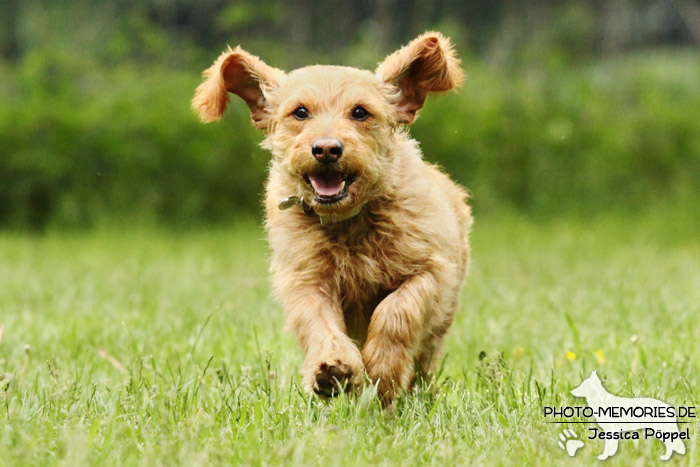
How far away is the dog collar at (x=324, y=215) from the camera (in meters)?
3.33

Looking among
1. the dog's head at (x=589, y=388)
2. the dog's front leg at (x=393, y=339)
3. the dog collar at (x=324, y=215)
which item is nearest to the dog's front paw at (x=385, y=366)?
the dog's front leg at (x=393, y=339)

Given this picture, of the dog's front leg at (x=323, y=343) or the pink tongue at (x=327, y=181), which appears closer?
the dog's front leg at (x=323, y=343)

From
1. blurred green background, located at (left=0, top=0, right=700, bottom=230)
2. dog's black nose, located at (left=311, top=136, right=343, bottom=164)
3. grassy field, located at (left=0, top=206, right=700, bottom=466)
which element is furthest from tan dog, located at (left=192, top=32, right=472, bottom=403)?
blurred green background, located at (left=0, top=0, right=700, bottom=230)

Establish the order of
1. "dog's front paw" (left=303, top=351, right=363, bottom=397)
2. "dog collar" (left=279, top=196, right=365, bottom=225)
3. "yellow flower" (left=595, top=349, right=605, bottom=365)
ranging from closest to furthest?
1. "dog's front paw" (left=303, top=351, right=363, bottom=397)
2. "dog collar" (left=279, top=196, right=365, bottom=225)
3. "yellow flower" (left=595, top=349, right=605, bottom=365)

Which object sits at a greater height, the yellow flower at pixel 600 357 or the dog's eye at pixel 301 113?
the dog's eye at pixel 301 113

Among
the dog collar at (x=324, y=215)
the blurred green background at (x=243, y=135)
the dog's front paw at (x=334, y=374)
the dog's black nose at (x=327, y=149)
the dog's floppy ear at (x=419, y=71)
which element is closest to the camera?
the dog's front paw at (x=334, y=374)

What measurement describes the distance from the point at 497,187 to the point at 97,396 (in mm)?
8766

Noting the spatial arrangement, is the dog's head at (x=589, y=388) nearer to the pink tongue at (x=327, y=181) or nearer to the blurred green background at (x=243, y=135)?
the pink tongue at (x=327, y=181)

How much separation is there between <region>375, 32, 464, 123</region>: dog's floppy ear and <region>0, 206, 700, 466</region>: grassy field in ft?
3.54

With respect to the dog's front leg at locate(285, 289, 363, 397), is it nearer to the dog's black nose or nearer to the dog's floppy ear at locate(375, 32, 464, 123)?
the dog's black nose

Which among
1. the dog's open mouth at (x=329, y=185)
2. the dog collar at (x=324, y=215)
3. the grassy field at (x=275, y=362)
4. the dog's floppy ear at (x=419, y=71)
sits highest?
the dog's floppy ear at (x=419, y=71)

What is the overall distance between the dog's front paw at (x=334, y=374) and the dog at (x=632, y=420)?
→ 77cm

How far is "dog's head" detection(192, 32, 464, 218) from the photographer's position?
10.5 feet

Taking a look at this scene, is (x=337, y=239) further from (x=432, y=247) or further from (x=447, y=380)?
(x=447, y=380)
